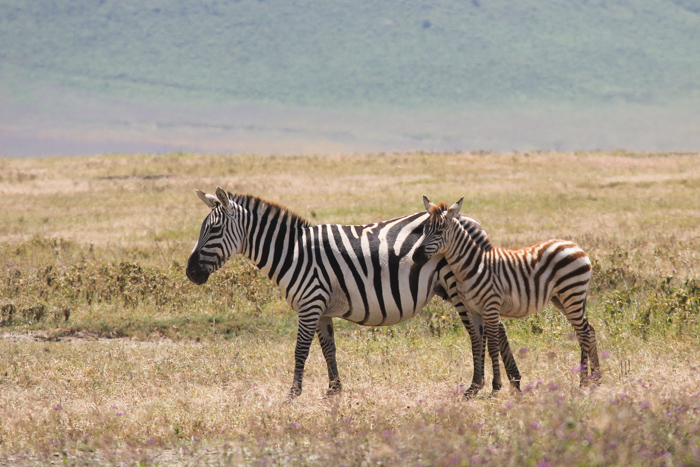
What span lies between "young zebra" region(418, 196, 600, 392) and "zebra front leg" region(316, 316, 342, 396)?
170cm

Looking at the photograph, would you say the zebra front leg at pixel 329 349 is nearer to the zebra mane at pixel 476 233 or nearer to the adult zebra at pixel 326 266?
the adult zebra at pixel 326 266

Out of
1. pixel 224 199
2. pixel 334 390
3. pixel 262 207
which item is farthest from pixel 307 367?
pixel 224 199

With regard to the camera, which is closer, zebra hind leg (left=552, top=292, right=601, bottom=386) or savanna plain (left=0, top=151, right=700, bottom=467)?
savanna plain (left=0, top=151, right=700, bottom=467)

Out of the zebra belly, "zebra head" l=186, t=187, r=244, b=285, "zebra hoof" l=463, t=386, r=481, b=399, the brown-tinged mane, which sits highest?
the brown-tinged mane

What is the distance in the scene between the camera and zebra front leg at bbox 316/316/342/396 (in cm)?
826

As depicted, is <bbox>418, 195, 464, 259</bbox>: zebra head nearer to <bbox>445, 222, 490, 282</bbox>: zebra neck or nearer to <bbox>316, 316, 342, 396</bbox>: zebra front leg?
<bbox>445, 222, 490, 282</bbox>: zebra neck

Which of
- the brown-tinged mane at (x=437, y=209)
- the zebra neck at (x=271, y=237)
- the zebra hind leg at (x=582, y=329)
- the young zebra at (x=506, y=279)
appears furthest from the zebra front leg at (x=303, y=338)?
the zebra hind leg at (x=582, y=329)

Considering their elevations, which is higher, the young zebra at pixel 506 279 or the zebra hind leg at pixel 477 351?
the young zebra at pixel 506 279

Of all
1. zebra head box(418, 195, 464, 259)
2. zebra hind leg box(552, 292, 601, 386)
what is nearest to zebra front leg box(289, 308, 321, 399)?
zebra head box(418, 195, 464, 259)

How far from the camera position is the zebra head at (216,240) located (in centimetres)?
824

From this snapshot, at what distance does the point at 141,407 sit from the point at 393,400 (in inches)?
112

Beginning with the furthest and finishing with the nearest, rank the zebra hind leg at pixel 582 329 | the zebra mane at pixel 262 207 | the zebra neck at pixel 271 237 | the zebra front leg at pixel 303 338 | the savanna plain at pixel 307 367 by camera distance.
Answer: the zebra mane at pixel 262 207 < the zebra neck at pixel 271 237 < the zebra hind leg at pixel 582 329 < the zebra front leg at pixel 303 338 < the savanna plain at pixel 307 367

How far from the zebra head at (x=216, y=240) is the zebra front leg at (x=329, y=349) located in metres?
1.44

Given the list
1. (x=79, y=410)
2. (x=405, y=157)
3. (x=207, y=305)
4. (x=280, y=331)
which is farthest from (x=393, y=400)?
(x=405, y=157)
